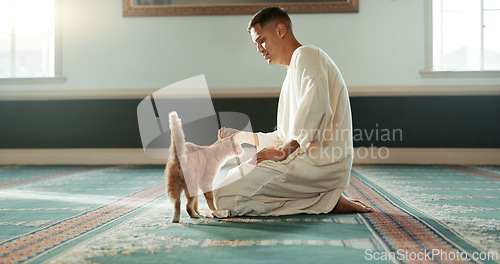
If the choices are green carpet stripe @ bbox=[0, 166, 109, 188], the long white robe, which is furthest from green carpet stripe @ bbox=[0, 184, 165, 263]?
green carpet stripe @ bbox=[0, 166, 109, 188]

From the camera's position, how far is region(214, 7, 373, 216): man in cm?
219

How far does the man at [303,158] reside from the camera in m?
2.19

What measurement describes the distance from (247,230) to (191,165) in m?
0.38

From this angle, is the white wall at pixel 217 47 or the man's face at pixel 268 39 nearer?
the man's face at pixel 268 39

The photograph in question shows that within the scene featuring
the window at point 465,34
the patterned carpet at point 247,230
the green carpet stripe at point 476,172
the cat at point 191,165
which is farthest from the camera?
the window at point 465,34

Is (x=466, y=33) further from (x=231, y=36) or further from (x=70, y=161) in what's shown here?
(x=70, y=161)

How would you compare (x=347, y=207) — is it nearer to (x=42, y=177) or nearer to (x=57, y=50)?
(x=42, y=177)

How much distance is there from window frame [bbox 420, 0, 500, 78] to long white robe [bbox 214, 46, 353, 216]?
3597 mm

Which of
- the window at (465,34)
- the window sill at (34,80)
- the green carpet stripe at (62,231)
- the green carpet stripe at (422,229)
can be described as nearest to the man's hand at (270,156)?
the green carpet stripe at (422,229)

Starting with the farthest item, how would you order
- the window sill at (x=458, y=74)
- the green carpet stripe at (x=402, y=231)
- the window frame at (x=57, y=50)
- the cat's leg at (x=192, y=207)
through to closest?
1. the window frame at (x=57, y=50)
2. the window sill at (x=458, y=74)
3. the cat's leg at (x=192, y=207)
4. the green carpet stripe at (x=402, y=231)

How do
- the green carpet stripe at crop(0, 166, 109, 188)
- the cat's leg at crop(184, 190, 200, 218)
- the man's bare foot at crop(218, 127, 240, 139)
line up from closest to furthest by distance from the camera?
the cat's leg at crop(184, 190, 200, 218), the man's bare foot at crop(218, 127, 240, 139), the green carpet stripe at crop(0, 166, 109, 188)

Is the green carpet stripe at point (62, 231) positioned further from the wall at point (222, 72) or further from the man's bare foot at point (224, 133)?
the wall at point (222, 72)

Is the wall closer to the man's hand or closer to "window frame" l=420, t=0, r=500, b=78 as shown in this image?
"window frame" l=420, t=0, r=500, b=78

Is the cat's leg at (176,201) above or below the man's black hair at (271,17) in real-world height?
below
